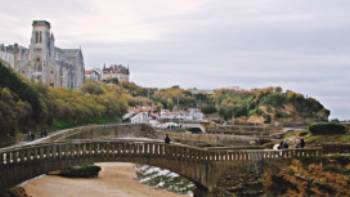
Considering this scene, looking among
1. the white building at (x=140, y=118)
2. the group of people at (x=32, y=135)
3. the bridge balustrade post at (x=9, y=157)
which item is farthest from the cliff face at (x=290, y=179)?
the white building at (x=140, y=118)

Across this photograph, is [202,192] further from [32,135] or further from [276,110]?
[276,110]

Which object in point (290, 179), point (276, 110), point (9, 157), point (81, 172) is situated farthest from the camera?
point (276, 110)

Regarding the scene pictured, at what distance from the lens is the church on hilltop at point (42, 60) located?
104 m

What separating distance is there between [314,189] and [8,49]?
4204 inches

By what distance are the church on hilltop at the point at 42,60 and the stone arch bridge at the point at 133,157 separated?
74.5 m

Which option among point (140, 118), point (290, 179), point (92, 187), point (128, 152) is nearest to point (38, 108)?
point (92, 187)

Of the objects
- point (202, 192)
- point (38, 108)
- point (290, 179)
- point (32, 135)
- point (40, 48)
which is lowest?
point (202, 192)

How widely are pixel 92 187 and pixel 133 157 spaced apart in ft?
40.6

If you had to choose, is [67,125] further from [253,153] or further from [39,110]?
[253,153]

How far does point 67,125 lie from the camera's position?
66.8 meters

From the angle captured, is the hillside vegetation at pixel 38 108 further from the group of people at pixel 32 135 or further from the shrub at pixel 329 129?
the shrub at pixel 329 129

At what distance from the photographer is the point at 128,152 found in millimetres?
24234

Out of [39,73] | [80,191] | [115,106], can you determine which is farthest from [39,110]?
[39,73]

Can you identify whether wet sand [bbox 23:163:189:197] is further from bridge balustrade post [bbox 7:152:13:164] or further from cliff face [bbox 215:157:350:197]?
cliff face [bbox 215:157:350:197]
